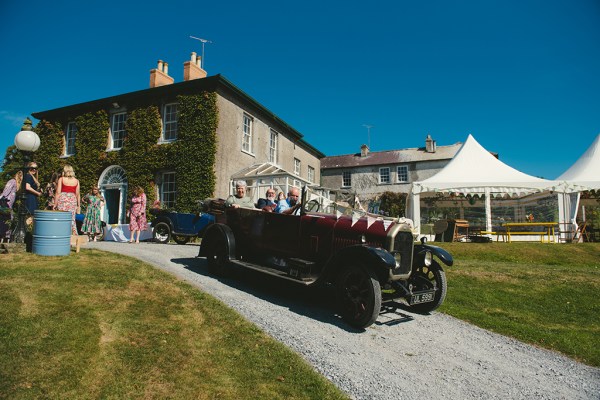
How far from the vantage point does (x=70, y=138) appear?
19953 mm

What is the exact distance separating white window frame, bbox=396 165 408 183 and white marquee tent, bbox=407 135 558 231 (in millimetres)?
15254

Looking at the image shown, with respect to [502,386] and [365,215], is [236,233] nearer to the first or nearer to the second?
[365,215]

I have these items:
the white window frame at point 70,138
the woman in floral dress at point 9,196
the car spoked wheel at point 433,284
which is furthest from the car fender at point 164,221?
the white window frame at point 70,138

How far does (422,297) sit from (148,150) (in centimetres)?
1614

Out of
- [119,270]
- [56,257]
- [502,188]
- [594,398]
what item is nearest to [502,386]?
[594,398]

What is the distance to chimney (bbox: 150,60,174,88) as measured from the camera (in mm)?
18369

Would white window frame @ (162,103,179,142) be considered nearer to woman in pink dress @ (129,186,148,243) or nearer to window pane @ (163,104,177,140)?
window pane @ (163,104,177,140)

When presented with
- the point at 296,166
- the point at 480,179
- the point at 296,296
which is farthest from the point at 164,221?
the point at 296,166

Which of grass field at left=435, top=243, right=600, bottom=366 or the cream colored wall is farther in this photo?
the cream colored wall

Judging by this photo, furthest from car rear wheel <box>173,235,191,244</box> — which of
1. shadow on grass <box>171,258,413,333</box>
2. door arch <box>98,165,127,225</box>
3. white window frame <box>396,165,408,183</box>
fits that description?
white window frame <box>396,165,408,183</box>

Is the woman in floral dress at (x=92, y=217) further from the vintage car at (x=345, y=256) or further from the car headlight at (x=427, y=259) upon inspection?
the car headlight at (x=427, y=259)

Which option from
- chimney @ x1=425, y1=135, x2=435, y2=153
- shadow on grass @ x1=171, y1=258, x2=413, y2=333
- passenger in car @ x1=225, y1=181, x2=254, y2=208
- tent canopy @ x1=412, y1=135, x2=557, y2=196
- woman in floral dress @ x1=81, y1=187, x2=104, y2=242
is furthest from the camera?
chimney @ x1=425, y1=135, x2=435, y2=153

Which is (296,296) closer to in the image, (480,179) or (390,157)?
(480,179)

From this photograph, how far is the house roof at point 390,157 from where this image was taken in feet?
103
